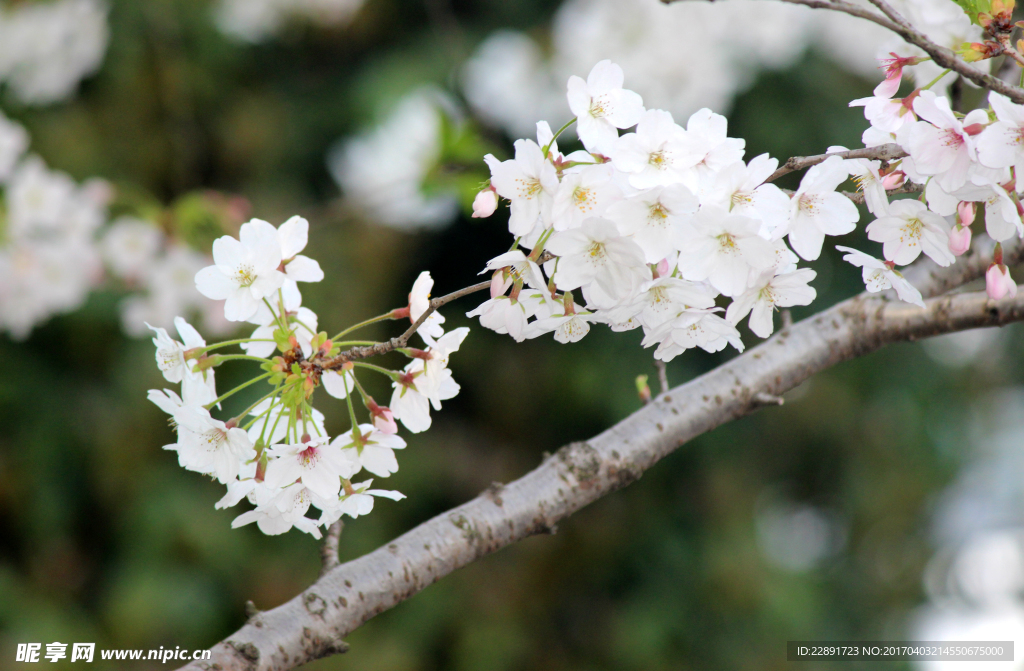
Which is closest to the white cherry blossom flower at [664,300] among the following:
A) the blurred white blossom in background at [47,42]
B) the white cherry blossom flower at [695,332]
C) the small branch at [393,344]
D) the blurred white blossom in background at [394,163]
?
the white cherry blossom flower at [695,332]

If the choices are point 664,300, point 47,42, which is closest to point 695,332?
point 664,300

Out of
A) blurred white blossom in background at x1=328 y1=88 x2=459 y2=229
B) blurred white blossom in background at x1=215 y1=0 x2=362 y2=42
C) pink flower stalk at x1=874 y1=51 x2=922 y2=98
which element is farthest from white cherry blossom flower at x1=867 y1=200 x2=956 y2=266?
blurred white blossom in background at x1=215 y1=0 x2=362 y2=42

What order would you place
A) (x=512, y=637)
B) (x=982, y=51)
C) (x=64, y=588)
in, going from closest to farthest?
(x=982, y=51) < (x=64, y=588) < (x=512, y=637)

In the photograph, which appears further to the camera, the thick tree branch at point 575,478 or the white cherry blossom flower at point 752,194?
the thick tree branch at point 575,478

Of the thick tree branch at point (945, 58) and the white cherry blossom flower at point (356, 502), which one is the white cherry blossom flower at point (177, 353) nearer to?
the white cherry blossom flower at point (356, 502)

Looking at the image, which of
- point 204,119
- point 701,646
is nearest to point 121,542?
point 204,119

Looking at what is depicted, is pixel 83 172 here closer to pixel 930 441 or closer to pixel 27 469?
pixel 27 469
